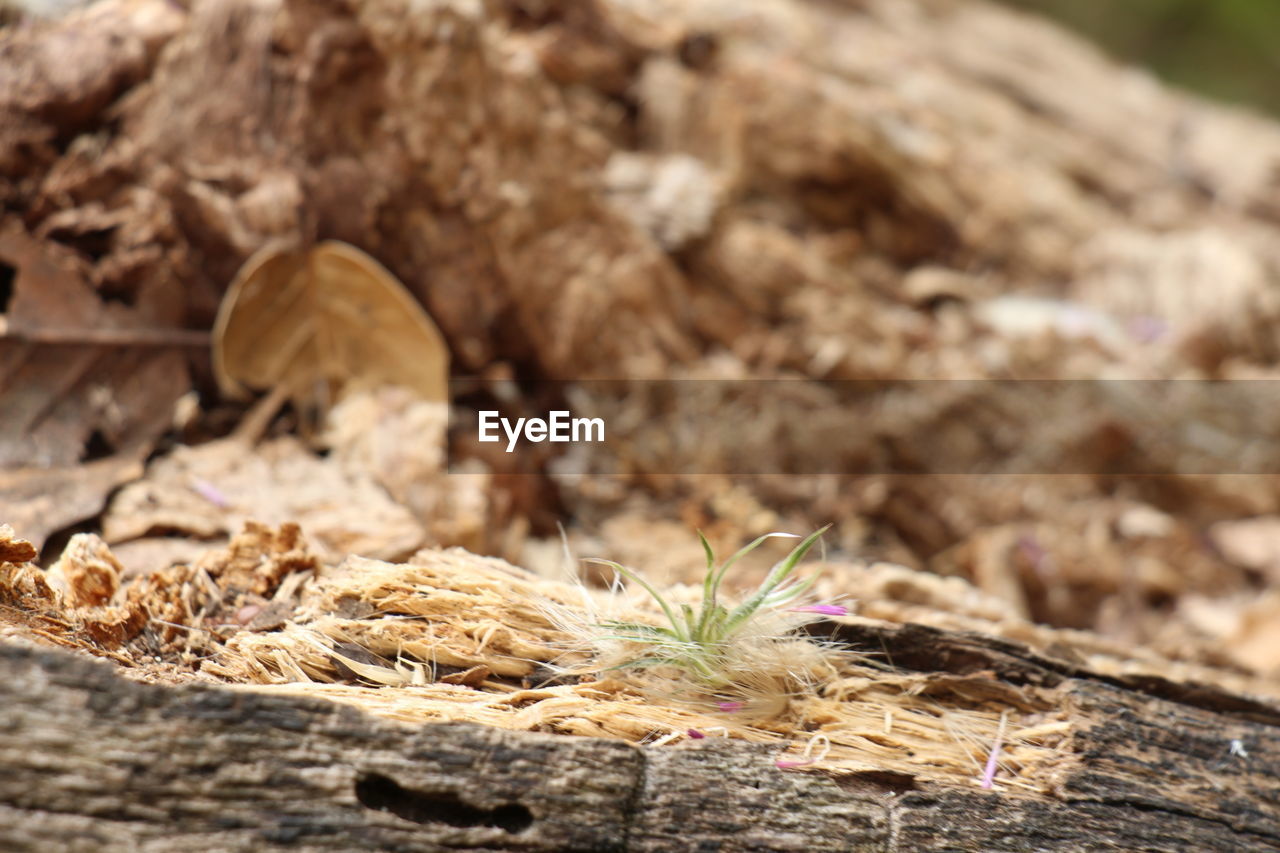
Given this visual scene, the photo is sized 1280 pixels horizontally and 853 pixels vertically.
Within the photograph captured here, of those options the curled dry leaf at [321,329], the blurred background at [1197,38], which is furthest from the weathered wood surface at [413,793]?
the blurred background at [1197,38]

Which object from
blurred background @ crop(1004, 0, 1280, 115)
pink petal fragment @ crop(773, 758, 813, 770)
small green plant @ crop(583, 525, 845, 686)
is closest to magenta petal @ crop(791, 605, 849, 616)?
small green plant @ crop(583, 525, 845, 686)

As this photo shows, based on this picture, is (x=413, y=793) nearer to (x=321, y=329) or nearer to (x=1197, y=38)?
(x=321, y=329)

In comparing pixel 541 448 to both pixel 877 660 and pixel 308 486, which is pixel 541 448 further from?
pixel 877 660

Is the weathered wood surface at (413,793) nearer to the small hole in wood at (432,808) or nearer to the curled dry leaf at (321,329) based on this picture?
the small hole in wood at (432,808)

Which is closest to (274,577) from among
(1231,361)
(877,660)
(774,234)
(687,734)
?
(687,734)
